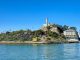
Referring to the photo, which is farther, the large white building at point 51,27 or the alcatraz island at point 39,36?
the large white building at point 51,27

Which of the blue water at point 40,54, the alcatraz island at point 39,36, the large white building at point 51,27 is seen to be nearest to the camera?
the blue water at point 40,54

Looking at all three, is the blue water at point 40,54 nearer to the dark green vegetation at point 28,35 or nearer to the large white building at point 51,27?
the dark green vegetation at point 28,35

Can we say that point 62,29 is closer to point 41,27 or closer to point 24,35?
point 41,27

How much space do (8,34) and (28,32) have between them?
11448 mm

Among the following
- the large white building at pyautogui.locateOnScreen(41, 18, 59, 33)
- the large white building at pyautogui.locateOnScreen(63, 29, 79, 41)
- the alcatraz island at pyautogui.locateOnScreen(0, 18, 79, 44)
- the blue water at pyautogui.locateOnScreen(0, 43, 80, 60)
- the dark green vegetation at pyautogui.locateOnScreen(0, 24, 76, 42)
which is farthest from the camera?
the large white building at pyautogui.locateOnScreen(63, 29, 79, 41)

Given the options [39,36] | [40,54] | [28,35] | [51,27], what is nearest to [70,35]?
[51,27]

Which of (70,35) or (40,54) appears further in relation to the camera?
(70,35)

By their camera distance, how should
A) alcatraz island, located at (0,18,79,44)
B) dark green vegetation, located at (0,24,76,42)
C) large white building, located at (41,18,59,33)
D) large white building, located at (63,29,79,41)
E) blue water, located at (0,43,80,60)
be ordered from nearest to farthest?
blue water, located at (0,43,80,60)
alcatraz island, located at (0,18,79,44)
dark green vegetation, located at (0,24,76,42)
large white building, located at (41,18,59,33)
large white building, located at (63,29,79,41)

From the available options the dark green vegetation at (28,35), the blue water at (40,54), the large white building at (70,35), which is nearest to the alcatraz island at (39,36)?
the dark green vegetation at (28,35)

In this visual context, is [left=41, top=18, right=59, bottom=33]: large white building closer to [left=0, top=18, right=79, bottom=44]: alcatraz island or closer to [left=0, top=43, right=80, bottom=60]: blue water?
[left=0, top=18, right=79, bottom=44]: alcatraz island

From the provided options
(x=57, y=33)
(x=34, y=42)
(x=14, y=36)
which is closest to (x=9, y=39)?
(x=14, y=36)

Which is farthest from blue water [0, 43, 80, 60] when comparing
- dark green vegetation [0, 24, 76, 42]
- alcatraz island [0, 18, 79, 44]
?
dark green vegetation [0, 24, 76, 42]

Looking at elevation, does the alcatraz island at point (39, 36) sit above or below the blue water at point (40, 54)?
above

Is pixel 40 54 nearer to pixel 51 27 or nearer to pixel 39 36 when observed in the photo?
pixel 39 36
